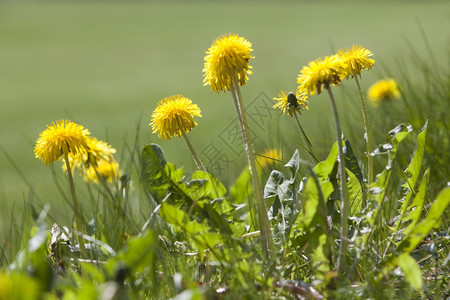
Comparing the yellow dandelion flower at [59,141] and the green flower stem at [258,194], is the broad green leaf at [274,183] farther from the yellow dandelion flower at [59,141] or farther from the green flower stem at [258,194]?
the yellow dandelion flower at [59,141]

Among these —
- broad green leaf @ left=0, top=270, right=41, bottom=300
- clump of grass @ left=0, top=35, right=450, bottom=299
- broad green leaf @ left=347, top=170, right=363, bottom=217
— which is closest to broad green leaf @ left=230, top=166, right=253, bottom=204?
clump of grass @ left=0, top=35, right=450, bottom=299

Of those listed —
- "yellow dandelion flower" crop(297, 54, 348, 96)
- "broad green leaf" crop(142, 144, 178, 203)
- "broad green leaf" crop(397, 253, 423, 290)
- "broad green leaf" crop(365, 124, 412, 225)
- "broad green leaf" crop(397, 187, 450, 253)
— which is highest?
"yellow dandelion flower" crop(297, 54, 348, 96)

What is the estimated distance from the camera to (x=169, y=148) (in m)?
6.16

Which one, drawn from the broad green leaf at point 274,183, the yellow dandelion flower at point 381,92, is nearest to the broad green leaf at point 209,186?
the broad green leaf at point 274,183

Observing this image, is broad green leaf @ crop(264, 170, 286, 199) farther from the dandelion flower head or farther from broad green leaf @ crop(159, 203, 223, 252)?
the dandelion flower head

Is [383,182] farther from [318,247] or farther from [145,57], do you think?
[145,57]

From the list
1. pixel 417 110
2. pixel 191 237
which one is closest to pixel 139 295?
pixel 191 237

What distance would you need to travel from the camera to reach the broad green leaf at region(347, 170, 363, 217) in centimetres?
114

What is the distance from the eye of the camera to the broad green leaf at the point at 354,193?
1141 mm

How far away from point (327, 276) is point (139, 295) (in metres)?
0.35

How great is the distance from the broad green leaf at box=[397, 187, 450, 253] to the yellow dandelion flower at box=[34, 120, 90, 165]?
0.69m

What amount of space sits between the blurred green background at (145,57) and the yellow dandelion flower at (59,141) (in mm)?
542

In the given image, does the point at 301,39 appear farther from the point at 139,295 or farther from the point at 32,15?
the point at 139,295

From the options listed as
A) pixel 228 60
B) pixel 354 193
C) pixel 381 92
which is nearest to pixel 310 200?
pixel 354 193
